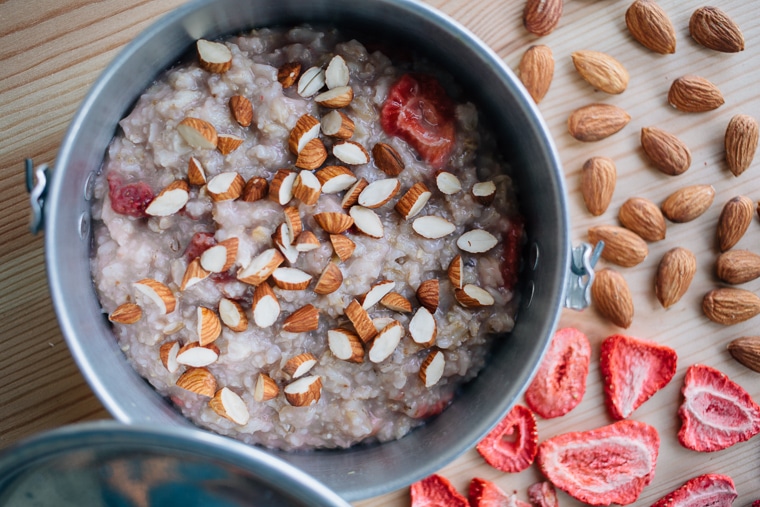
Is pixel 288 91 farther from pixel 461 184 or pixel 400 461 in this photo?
pixel 400 461

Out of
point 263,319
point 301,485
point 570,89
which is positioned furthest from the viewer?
point 570,89

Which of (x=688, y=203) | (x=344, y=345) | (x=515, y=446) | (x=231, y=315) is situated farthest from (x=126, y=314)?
(x=688, y=203)

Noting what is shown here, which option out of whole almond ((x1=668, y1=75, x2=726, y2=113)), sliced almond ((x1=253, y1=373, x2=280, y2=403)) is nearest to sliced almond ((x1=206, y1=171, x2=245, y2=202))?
sliced almond ((x1=253, y1=373, x2=280, y2=403))

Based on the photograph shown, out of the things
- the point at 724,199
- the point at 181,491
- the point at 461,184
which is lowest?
the point at 724,199

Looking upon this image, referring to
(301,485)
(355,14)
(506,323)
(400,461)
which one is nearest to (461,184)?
(506,323)

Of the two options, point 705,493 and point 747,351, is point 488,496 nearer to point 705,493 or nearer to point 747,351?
point 705,493

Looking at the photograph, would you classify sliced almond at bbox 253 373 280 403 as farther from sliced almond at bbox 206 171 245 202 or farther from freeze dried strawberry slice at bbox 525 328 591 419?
freeze dried strawberry slice at bbox 525 328 591 419
